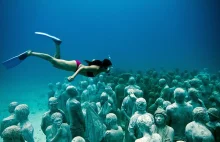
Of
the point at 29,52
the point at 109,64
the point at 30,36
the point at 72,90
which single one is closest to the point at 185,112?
the point at 109,64

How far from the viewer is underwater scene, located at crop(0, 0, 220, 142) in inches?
272

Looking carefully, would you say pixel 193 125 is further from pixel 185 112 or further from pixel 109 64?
pixel 109 64

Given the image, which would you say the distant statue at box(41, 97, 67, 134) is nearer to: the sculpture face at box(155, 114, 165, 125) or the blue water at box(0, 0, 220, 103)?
the sculpture face at box(155, 114, 165, 125)

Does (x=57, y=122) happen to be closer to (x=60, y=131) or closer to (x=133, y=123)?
(x=60, y=131)

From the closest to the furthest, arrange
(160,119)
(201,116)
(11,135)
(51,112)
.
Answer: (11,135)
(201,116)
(160,119)
(51,112)

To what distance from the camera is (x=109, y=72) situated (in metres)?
8.22

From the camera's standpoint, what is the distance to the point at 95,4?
186 meters

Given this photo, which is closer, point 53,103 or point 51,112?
point 53,103

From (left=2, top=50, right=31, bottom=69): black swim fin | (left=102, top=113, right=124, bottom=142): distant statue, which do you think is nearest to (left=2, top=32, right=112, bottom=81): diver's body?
(left=2, top=50, right=31, bottom=69): black swim fin

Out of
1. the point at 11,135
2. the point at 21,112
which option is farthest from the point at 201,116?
the point at 21,112

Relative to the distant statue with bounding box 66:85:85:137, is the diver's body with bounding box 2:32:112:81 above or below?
above

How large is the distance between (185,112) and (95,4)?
187 m

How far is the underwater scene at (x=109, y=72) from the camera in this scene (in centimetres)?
690

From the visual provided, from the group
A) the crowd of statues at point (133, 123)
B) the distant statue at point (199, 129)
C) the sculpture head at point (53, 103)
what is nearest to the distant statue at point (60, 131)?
the crowd of statues at point (133, 123)
